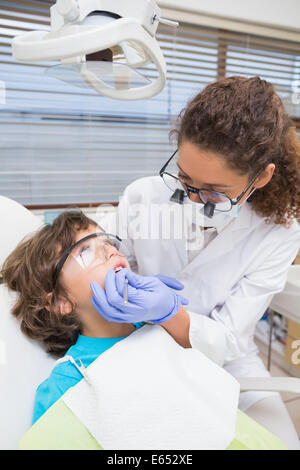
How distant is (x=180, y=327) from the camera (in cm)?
101

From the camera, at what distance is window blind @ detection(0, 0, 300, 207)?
904mm

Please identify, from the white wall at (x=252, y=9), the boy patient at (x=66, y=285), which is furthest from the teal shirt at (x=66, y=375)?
the white wall at (x=252, y=9)

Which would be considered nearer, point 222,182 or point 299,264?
point 222,182

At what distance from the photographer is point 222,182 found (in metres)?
0.97

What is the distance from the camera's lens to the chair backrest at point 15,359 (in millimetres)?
814

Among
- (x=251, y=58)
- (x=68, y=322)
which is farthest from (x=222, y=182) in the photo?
(x=251, y=58)

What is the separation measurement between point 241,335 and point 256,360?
0.27 metres

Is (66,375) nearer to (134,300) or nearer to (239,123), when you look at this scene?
(134,300)

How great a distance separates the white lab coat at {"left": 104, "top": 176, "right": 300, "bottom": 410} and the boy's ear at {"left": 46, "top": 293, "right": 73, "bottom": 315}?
313 mm

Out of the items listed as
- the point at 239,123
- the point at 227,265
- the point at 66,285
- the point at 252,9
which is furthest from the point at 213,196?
the point at 252,9

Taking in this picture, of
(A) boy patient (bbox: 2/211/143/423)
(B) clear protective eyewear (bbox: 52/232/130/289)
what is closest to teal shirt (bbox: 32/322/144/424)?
(A) boy patient (bbox: 2/211/143/423)

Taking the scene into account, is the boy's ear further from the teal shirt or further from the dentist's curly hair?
the dentist's curly hair

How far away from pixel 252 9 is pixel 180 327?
239cm
